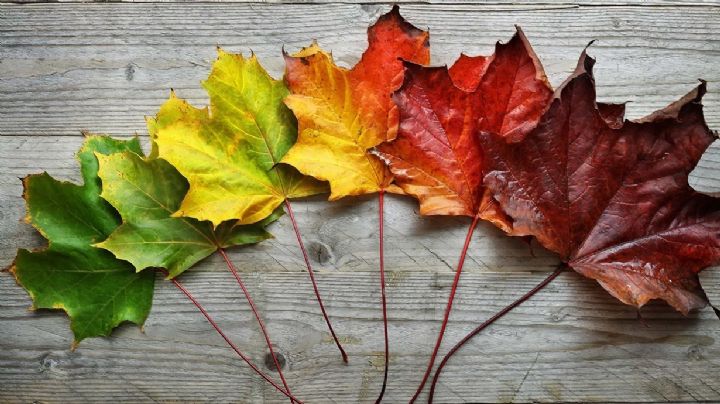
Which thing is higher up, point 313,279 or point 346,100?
point 346,100

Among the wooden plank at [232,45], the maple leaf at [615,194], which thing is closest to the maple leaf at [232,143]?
the wooden plank at [232,45]

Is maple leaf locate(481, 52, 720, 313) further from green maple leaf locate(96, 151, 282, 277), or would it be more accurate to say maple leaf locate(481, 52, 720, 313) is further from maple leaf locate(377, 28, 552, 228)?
green maple leaf locate(96, 151, 282, 277)

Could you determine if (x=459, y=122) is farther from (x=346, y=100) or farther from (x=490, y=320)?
(x=490, y=320)

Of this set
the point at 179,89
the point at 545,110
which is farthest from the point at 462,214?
the point at 179,89

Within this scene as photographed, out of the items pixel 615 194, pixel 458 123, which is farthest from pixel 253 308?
pixel 615 194

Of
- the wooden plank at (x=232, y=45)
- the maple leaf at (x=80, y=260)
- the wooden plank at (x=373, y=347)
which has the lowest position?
the wooden plank at (x=373, y=347)

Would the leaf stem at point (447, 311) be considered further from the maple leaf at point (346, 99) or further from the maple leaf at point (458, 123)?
the maple leaf at point (346, 99)
